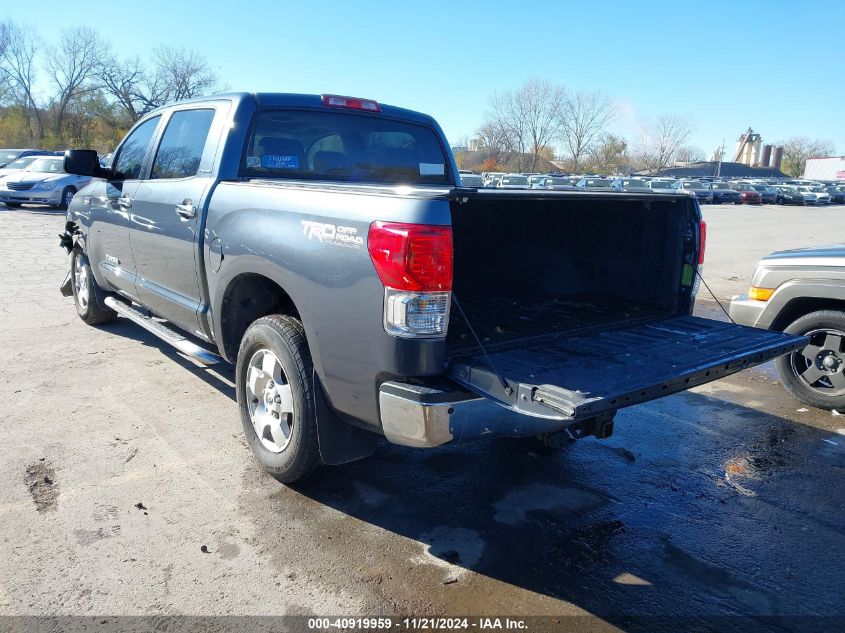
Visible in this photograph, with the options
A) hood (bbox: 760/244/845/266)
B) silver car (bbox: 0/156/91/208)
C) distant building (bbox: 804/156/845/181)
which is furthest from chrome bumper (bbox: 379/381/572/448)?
distant building (bbox: 804/156/845/181)

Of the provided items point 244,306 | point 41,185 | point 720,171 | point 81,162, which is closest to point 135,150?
point 81,162

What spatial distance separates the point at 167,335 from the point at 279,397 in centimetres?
173

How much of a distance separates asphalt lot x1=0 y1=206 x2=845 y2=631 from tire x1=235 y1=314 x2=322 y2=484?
0.73 ft

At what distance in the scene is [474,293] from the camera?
15.6 feet

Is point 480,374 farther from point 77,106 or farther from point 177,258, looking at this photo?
point 77,106

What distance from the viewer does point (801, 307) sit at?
5.46 m

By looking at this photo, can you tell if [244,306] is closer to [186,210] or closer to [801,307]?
[186,210]

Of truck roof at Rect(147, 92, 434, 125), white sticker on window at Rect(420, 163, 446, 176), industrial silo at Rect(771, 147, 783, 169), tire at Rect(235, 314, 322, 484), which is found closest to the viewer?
tire at Rect(235, 314, 322, 484)

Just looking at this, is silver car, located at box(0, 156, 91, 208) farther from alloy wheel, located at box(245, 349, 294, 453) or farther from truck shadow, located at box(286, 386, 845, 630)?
truck shadow, located at box(286, 386, 845, 630)

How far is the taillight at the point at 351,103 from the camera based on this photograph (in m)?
4.81

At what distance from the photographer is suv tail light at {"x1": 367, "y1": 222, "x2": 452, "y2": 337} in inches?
109

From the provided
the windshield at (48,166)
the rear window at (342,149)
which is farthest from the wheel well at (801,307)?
the windshield at (48,166)

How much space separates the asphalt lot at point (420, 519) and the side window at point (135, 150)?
1763 mm

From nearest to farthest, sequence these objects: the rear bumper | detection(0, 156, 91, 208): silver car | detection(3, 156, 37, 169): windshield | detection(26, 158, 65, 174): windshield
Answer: the rear bumper → detection(0, 156, 91, 208): silver car → detection(26, 158, 65, 174): windshield → detection(3, 156, 37, 169): windshield
